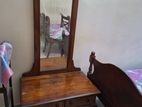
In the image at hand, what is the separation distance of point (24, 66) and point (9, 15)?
0.55 m

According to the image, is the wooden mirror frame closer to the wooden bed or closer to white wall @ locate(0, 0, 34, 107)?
white wall @ locate(0, 0, 34, 107)

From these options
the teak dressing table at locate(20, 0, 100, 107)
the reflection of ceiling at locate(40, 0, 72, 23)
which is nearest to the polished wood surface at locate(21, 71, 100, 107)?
the teak dressing table at locate(20, 0, 100, 107)

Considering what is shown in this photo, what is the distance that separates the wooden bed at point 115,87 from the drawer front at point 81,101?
0.11 m

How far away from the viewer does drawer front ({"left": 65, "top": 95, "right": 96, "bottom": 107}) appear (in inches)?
67.0

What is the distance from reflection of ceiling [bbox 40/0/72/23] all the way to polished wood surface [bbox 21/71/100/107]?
603 millimetres

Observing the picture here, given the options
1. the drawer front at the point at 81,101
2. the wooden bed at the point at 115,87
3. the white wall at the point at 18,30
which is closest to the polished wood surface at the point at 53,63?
the white wall at the point at 18,30

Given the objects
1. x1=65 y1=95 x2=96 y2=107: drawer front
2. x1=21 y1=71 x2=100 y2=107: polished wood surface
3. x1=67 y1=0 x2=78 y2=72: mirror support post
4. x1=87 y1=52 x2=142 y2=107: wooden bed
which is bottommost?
x1=65 y1=95 x2=96 y2=107: drawer front

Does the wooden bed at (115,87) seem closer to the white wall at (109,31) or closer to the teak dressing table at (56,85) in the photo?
the teak dressing table at (56,85)

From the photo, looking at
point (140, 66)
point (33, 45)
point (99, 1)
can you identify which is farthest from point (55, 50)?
point (140, 66)

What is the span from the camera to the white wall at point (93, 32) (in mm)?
1708

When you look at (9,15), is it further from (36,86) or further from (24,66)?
(36,86)

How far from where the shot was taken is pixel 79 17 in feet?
6.35

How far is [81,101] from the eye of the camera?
1.77m

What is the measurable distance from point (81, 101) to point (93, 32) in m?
0.78
